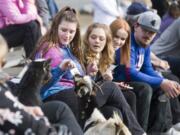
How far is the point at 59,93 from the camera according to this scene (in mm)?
5191

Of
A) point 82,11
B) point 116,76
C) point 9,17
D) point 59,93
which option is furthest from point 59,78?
point 82,11

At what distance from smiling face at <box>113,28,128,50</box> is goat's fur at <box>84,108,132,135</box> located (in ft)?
3.62

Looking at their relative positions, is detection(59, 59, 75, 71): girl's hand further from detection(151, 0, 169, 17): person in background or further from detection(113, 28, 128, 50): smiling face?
detection(151, 0, 169, 17): person in background

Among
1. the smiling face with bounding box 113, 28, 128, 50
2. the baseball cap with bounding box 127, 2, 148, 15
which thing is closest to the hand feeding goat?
the smiling face with bounding box 113, 28, 128, 50

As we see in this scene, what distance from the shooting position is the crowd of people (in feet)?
16.8

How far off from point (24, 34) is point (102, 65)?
1302 millimetres

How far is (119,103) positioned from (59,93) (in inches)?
24.6

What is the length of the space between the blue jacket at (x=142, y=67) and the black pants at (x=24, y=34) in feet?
3.56

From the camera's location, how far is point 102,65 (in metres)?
5.79

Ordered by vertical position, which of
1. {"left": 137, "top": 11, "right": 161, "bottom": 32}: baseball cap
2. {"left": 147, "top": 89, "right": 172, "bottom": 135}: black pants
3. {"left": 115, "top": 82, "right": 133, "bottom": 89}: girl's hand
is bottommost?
{"left": 147, "top": 89, "right": 172, "bottom": 135}: black pants

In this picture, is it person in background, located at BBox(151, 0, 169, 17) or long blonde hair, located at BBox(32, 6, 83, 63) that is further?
person in background, located at BBox(151, 0, 169, 17)

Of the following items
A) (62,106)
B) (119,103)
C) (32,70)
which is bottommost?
(119,103)

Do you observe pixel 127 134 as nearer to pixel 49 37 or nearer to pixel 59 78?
pixel 59 78

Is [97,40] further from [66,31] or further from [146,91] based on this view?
[146,91]
